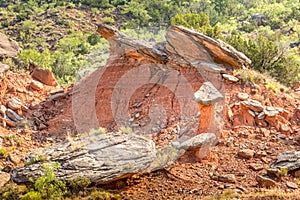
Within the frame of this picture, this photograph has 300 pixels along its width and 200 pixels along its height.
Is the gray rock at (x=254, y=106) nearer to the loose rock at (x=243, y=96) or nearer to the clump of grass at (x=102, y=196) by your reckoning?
the loose rock at (x=243, y=96)

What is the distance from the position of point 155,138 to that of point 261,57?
767 cm

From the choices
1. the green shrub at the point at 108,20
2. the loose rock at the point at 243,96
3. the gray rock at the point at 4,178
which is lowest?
the green shrub at the point at 108,20

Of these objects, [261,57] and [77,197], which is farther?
[261,57]

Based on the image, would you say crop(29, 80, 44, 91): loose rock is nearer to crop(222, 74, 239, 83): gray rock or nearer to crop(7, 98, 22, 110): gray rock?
crop(7, 98, 22, 110): gray rock

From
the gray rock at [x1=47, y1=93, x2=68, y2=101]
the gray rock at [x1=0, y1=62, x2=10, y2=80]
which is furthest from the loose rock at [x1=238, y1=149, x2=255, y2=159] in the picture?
the gray rock at [x1=0, y1=62, x2=10, y2=80]

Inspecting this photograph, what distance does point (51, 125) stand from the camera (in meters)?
12.1

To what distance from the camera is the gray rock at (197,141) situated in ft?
31.0

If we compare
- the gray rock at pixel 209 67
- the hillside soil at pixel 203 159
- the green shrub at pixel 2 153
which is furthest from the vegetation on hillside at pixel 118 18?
the green shrub at pixel 2 153

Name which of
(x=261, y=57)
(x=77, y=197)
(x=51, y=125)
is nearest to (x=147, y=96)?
(x=51, y=125)

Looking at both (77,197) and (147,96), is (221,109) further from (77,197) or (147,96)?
(77,197)

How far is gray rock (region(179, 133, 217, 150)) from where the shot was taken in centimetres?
944

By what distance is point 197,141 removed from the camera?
31.1 feet

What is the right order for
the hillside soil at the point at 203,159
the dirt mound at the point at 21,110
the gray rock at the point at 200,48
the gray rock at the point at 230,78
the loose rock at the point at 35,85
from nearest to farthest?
the hillside soil at the point at 203,159
the dirt mound at the point at 21,110
the gray rock at the point at 230,78
the gray rock at the point at 200,48
the loose rock at the point at 35,85

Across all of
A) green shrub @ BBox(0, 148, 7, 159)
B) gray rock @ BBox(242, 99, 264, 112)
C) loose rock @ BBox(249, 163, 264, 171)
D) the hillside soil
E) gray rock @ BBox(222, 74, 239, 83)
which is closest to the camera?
the hillside soil
